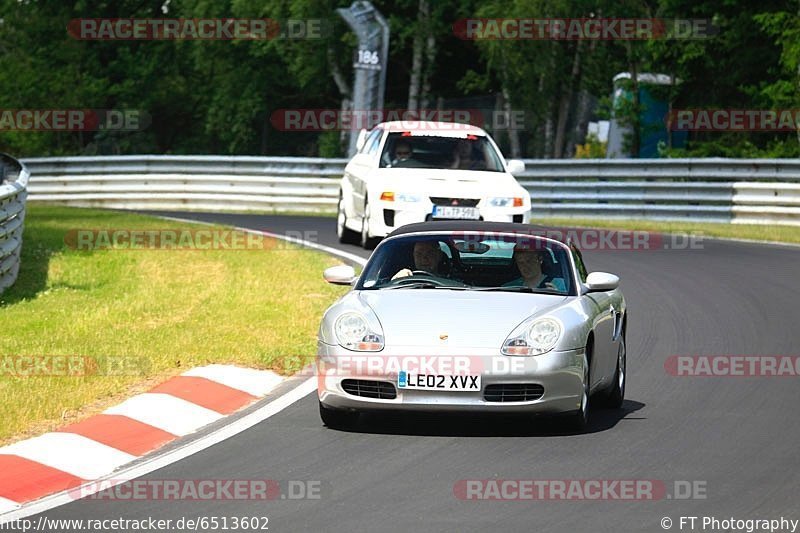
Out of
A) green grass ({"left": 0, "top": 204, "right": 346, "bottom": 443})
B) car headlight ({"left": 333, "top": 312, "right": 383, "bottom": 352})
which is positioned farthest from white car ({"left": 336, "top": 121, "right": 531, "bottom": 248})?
car headlight ({"left": 333, "top": 312, "right": 383, "bottom": 352})

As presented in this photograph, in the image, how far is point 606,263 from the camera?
18938 mm

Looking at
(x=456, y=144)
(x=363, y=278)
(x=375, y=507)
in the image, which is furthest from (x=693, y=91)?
(x=375, y=507)

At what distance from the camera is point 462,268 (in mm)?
10430

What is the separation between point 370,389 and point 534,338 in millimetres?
962

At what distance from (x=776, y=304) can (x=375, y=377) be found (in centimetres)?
736

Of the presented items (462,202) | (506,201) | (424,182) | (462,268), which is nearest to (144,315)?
(462,268)

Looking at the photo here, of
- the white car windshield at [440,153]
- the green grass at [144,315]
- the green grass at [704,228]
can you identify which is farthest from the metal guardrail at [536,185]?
the green grass at [144,315]

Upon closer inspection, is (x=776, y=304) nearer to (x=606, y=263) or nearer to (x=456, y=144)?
(x=606, y=263)

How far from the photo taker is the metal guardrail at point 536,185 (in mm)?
25969

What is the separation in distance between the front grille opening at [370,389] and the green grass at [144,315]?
174 cm

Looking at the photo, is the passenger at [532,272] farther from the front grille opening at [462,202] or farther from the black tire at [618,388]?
the front grille opening at [462,202]

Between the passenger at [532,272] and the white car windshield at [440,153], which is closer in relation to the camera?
the passenger at [532,272]

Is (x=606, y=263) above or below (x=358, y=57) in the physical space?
below

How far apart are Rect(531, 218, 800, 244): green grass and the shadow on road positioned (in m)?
13.6
